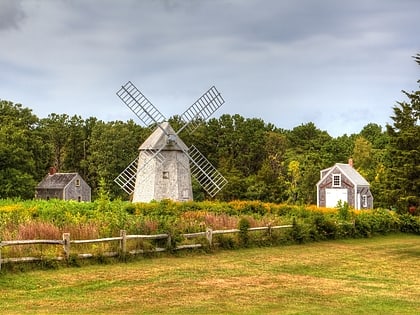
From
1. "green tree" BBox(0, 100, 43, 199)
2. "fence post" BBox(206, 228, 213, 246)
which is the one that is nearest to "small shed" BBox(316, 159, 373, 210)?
"green tree" BBox(0, 100, 43, 199)

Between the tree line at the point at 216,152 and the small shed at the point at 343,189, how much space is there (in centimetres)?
131

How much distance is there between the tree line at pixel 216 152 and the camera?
196ft

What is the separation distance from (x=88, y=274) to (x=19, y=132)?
4512cm

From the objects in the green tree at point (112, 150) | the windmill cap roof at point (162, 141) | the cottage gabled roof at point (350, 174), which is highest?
the green tree at point (112, 150)

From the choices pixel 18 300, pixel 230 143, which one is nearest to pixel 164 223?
pixel 18 300

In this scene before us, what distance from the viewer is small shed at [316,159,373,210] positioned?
60.7m

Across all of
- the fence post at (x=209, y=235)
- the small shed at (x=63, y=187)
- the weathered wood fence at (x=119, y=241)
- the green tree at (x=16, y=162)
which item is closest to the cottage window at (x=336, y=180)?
the green tree at (x=16, y=162)

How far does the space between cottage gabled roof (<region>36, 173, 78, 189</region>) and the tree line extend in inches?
33.2

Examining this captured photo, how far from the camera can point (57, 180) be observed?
73.7 meters

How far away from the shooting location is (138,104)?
137ft

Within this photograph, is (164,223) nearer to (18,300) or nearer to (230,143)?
(18,300)

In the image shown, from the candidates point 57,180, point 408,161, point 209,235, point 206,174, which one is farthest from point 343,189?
point 209,235

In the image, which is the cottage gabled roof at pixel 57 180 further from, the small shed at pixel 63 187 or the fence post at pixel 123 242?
the fence post at pixel 123 242

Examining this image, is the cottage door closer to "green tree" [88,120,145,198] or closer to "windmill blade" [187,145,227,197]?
"windmill blade" [187,145,227,197]
